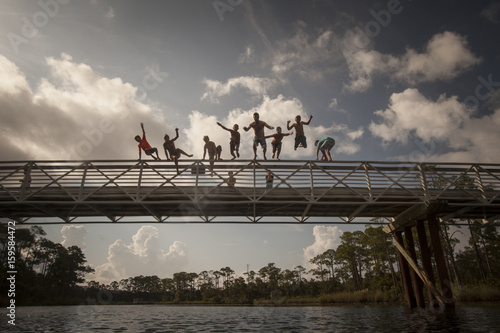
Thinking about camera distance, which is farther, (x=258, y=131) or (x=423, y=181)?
(x=258, y=131)

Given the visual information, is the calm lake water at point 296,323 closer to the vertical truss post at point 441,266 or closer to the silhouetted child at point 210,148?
the vertical truss post at point 441,266

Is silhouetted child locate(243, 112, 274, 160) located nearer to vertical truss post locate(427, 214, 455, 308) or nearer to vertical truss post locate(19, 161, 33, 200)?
vertical truss post locate(427, 214, 455, 308)

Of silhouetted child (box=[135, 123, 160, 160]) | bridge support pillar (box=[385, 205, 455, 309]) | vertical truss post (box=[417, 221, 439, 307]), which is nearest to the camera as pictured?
bridge support pillar (box=[385, 205, 455, 309])

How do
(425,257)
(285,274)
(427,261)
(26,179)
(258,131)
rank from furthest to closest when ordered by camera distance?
1. (285,274)
2. (258,131)
3. (425,257)
4. (427,261)
5. (26,179)

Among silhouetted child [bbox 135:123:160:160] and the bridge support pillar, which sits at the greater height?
silhouetted child [bbox 135:123:160:160]

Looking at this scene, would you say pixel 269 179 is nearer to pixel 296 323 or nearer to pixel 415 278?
pixel 296 323

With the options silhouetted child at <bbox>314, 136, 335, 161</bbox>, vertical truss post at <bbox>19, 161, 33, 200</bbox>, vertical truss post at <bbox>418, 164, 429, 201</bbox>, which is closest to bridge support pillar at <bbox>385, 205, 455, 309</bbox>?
vertical truss post at <bbox>418, 164, 429, 201</bbox>

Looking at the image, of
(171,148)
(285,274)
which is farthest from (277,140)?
(285,274)

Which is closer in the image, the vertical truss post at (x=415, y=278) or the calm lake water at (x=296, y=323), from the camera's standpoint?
the calm lake water at (x=296, y=323)

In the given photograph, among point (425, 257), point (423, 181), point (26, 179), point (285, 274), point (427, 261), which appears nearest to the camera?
point (26, 179)

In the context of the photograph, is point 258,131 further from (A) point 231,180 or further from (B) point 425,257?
(B) point 425,257

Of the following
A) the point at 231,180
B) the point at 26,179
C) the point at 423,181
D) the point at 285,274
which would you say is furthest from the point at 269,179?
the point at 285,274

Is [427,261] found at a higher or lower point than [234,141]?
lower

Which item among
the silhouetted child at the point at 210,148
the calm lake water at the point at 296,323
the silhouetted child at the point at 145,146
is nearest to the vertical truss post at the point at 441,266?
the calm lake water at the point at 296,323
